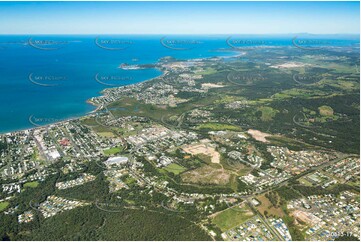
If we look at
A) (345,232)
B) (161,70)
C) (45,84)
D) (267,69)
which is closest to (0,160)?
(345,232)

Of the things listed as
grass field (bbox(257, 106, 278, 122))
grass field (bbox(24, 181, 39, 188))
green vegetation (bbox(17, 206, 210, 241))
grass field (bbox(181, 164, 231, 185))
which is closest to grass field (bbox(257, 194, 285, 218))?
grass field (bbox(181, 164, 231, 185))

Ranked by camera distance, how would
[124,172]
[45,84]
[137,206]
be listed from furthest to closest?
[45,84], [124,172], [137,206]

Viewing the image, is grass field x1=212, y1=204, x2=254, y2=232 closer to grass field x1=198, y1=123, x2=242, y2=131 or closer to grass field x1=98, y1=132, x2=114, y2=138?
grass field x1=198, y1=123, x2=242, y2=131

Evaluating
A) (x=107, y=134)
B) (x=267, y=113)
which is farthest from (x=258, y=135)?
(x=107, y=134)

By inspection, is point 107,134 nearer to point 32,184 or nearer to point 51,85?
point 32,184

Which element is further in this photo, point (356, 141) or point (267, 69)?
point (267, 69)

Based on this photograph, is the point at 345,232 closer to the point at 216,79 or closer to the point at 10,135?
the point at 10,135

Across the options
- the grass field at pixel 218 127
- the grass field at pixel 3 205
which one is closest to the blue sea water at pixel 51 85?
the grass field at pixel 3 205
